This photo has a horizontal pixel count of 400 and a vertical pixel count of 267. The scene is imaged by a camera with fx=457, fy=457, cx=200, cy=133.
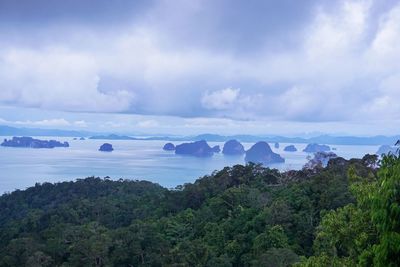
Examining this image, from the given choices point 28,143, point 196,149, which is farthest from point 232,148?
point 28,143

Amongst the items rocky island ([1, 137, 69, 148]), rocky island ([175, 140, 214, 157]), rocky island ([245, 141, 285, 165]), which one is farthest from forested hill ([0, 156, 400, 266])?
rocky island ([1, 137, 69, 148])

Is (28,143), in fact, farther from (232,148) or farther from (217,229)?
(217,229)

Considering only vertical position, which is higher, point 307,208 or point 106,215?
point 307,208

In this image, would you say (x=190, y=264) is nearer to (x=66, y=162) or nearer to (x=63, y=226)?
(x=63, y=226)

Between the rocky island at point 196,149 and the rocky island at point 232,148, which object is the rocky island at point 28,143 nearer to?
the rocky island at point 196,149

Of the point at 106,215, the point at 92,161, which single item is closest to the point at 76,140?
the point at 92,161
